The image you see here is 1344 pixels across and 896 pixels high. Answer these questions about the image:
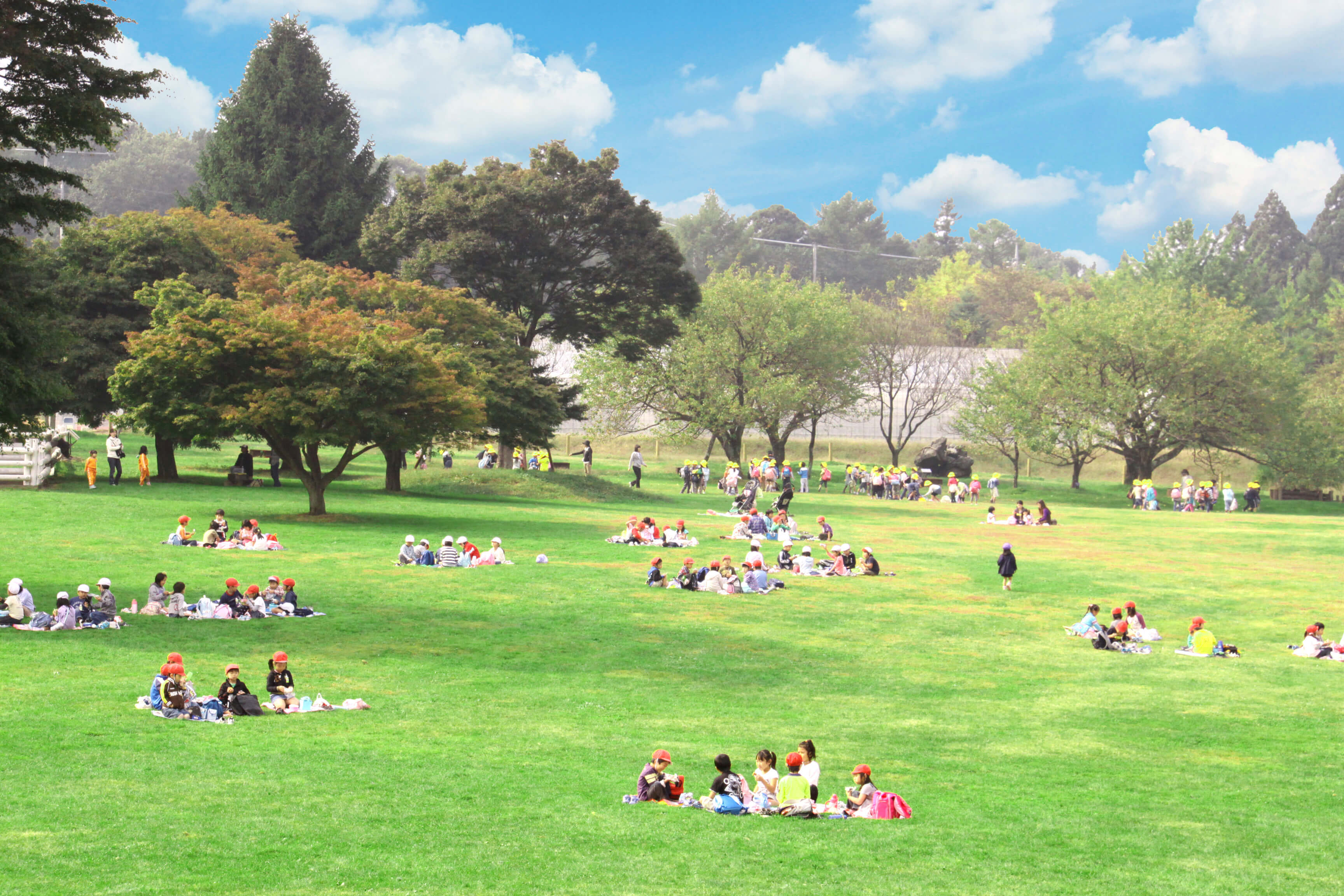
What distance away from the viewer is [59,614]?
19.5 metres

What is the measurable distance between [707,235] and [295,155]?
2911 inches

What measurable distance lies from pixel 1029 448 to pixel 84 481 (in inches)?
1859

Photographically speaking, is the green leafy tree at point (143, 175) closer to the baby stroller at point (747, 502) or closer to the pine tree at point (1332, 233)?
the baby stroller at point (747, 502)

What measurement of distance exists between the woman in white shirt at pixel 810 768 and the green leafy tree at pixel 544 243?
40.3 meters

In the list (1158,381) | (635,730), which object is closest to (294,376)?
(635,730)

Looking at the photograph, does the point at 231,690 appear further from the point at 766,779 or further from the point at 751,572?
the point at 751,572

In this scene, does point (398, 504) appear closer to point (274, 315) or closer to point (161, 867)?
point (274, 315)

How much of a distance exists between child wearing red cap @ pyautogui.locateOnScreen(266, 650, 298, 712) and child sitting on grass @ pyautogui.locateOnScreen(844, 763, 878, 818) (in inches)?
→ 296

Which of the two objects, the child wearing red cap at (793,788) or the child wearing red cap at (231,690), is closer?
the child wearing red cap at (793,788)

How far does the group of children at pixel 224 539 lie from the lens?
92.6ft

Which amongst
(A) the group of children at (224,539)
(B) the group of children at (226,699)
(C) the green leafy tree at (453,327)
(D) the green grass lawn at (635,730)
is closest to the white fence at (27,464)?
(D) the green grass lawn at (635,730)

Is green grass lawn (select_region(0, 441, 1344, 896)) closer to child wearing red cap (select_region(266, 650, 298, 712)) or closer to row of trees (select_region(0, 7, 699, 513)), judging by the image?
child wearing red cap (select_region(266, 650, 298, 712))

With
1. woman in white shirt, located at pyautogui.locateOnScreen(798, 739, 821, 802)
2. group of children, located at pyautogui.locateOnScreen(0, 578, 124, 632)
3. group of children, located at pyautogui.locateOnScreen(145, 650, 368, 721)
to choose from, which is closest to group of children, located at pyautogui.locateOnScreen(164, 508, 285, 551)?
group of children, located at pyautogui.locateOnScreen(0, 578, 124, 632)

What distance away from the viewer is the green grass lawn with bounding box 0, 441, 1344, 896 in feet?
34.0
